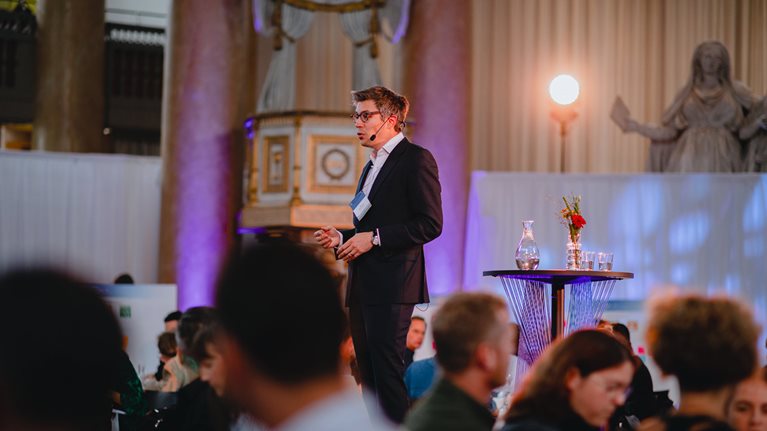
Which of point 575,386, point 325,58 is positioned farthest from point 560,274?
point 325,58

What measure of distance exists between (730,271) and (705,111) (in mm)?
1922

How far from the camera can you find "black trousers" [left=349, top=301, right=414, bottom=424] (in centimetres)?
430

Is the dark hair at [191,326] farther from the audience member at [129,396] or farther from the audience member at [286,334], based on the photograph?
the audience member at [286,334]

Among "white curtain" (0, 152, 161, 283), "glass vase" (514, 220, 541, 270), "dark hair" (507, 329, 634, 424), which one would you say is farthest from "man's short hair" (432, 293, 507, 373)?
"white curtain" (0, 152, 161, 283)

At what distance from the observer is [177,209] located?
11.9 m

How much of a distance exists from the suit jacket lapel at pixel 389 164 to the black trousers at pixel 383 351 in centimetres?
50

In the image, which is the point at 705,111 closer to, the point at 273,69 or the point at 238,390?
the point at 273,69

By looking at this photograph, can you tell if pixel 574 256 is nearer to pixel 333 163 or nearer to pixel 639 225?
pixel 333 163

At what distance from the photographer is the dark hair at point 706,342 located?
8.13ft

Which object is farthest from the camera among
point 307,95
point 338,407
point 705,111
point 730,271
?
point 307,95

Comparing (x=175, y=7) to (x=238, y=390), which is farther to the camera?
(x=175, y=7)

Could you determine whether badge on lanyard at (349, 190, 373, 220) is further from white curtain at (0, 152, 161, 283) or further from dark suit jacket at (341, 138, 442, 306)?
white curtain at (0, 152, 161, 283)

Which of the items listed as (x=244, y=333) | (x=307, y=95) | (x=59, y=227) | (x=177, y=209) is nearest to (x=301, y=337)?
(x=244, y=333)

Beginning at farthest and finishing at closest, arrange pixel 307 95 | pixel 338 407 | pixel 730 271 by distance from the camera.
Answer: pixel 307 95 → pixel 730 271 → pixel 338 407
